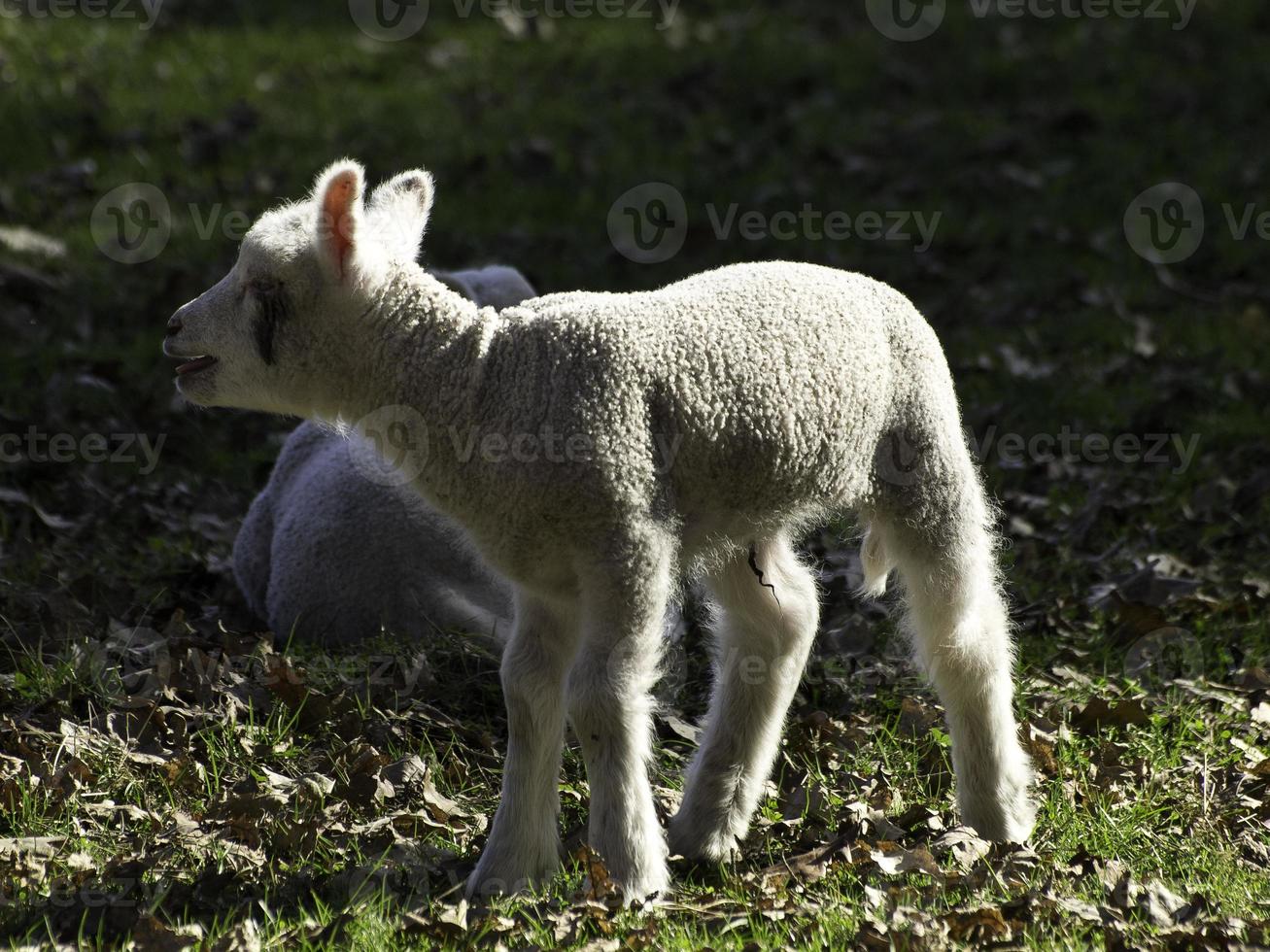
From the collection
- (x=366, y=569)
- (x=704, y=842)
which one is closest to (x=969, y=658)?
(x=704, y=842)

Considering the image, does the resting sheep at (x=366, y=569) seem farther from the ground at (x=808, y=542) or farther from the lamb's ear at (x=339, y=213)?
the lamb's ear at (x=339, y=213)

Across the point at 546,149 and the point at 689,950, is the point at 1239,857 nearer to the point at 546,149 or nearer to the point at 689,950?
the point at 689,950

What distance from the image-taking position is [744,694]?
4496mm

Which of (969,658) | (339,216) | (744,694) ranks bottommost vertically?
(744,694)

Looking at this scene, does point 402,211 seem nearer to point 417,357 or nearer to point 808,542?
point 417,357

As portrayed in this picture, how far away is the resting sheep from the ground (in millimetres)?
146

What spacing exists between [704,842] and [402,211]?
6.45ft

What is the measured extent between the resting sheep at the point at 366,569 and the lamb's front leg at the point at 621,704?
1559mm

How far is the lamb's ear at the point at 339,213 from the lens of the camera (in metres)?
3.75

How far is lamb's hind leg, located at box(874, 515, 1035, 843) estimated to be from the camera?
4367 mm

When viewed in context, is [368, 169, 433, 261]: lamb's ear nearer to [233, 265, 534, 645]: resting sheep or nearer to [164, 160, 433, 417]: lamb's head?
[164, 160, 433, 417]: lamb's head

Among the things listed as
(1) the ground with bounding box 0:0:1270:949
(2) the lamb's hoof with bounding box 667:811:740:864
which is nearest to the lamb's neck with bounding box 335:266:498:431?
(1) the ground with bounding box 0:0:1270:949

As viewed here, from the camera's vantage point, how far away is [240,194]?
32.2 ft

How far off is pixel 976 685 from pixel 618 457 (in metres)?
1.37
